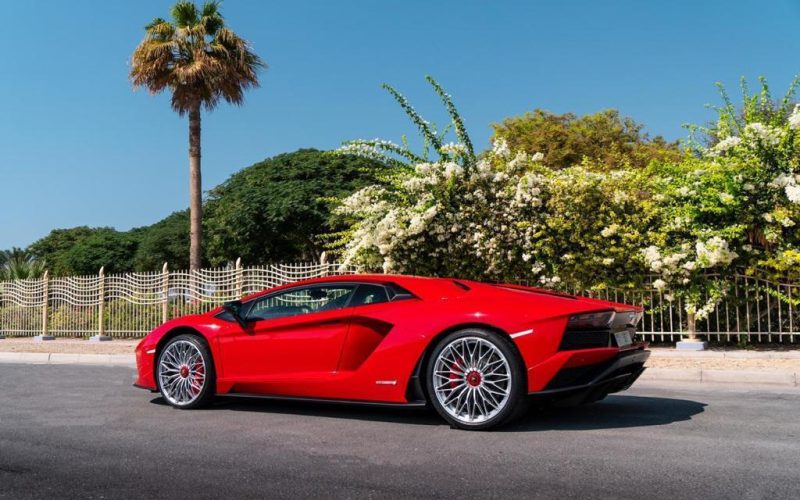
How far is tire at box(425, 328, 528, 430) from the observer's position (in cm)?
502

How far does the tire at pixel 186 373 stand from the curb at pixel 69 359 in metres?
7.15

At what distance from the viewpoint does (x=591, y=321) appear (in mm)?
5152

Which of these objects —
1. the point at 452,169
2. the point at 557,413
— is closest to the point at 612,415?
the point at 557,413

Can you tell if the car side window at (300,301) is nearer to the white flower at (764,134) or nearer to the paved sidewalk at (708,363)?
the paved sidewalk at (708,363)

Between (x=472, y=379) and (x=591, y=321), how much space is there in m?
0.99

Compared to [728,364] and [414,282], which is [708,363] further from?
[414,282]

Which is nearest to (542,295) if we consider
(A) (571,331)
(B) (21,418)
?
(A) (571,331)

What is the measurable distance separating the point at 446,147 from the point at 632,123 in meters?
27.0

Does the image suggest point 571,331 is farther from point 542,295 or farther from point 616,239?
point 616,239

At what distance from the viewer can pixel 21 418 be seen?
6281mm

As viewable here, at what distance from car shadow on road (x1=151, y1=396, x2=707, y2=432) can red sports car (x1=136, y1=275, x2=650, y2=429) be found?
0.33 meters

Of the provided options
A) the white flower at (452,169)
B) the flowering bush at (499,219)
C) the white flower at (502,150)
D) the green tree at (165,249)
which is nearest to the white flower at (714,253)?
the flowering bush at (499,219)

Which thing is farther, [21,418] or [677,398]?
[677,398]

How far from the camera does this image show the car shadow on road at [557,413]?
5.46m
